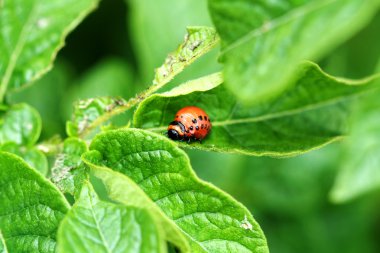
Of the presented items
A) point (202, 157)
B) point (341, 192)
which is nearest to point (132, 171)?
point (341, 192)

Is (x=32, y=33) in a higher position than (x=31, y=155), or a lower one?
higher

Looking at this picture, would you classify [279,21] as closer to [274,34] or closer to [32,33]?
[274,34]

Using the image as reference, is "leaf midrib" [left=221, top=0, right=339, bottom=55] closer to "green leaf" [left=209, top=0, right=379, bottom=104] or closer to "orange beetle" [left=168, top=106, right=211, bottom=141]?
"green leaf" [left=209, top=0, right=379, bottom=104]

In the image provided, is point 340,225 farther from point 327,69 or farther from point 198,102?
point 198,102

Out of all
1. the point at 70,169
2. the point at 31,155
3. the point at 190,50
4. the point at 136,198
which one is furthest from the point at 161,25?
the point at 136,198

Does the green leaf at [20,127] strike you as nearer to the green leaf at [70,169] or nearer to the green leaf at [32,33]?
the green leaf at [32,33]

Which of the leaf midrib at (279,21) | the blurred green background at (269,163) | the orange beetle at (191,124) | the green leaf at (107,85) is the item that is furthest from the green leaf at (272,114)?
the green leaf at (107,85)
